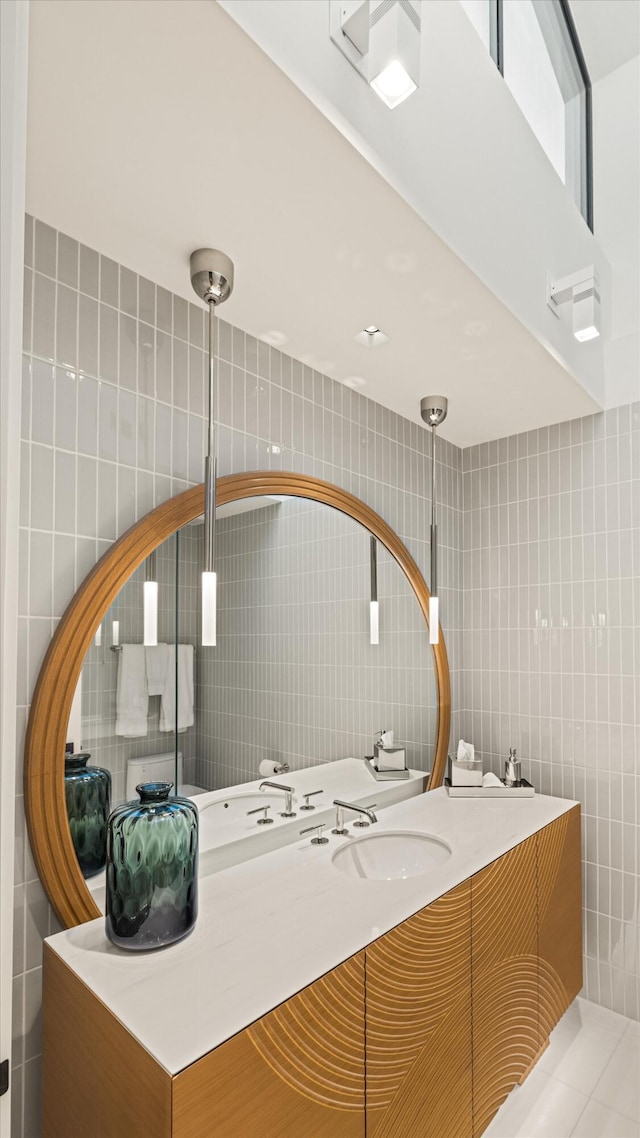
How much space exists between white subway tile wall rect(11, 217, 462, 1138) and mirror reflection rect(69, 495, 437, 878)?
127 mm

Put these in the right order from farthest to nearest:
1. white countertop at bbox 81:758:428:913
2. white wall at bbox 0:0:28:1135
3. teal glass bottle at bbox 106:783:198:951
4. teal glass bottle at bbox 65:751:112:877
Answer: white countertop at bbox 81:758:428:913 → teal glass bottle at bbox 65:751:112:877 → teal glass bottle at bbox 106:783:198:951 → white wall at bbox 0:0:28:1135

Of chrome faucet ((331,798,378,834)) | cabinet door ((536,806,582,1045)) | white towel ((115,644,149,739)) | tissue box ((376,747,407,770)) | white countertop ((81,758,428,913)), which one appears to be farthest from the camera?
tissue box ((376,747,407,770))

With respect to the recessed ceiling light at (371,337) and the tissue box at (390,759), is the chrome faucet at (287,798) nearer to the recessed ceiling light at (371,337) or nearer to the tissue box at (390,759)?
the tissue box at (390,759)

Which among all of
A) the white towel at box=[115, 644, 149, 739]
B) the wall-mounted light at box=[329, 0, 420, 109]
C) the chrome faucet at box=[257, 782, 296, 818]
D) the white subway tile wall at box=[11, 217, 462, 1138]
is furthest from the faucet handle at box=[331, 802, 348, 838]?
the wall-mounted light at box=[329, 0, 420, 109]

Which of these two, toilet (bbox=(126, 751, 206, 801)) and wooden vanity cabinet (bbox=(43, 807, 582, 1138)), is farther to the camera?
toilet (bbox=(126, 751, 206, 801))

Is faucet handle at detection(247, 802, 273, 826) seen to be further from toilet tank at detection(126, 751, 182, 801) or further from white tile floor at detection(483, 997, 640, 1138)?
white tile floor at detection(483, 997, 640, 1138)

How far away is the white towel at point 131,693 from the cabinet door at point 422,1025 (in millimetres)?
669

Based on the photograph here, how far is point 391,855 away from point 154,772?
784 mm

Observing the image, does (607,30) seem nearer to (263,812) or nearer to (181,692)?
(181,692)

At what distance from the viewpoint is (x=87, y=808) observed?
4.06 ft

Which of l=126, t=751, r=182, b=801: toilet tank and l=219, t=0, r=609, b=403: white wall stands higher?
l=219, t=0, r=609, b=403: white wall

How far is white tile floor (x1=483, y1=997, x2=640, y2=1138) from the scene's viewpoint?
5.55 ft

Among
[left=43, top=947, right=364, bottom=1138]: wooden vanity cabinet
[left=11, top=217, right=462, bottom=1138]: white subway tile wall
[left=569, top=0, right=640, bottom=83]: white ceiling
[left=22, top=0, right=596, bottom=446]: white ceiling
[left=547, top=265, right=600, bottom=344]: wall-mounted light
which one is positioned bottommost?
[left=43, top=947, right=364, bottom=1138]: wooden vanity cabinet

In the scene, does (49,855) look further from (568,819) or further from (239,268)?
(568,819)
